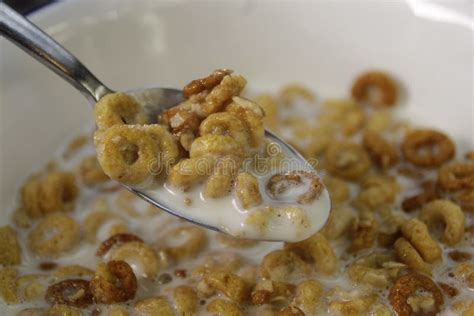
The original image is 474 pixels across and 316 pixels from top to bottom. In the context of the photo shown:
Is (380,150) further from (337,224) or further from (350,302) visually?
(350,302)

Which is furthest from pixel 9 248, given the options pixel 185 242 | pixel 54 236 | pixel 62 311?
pixel 185 242

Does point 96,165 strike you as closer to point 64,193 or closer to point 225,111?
point 64,193

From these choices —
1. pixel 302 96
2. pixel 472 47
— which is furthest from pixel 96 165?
pixel 472 47

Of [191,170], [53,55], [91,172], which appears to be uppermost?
[53,55]

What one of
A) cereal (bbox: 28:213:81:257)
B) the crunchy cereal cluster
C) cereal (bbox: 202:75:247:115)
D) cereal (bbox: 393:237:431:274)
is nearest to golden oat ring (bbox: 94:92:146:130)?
the crunchy cereal cluster

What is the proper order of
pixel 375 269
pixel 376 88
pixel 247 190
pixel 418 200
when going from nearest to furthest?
pixel 247 190 < pixel 375 269 < pixel 418 200 < pixel 376 88

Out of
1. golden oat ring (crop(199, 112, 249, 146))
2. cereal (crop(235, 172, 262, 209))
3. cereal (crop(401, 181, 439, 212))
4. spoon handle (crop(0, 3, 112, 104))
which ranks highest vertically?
spoon handle (crop(0, 3, 112, 104))

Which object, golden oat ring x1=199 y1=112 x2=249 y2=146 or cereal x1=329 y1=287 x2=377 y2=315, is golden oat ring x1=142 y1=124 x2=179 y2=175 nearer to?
golden oat ring x1=199 y1=112 x2=249 y2=146
